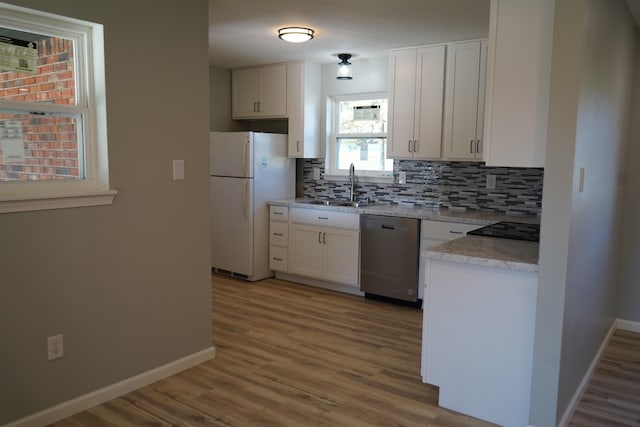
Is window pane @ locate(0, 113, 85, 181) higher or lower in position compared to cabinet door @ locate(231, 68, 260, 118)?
lower

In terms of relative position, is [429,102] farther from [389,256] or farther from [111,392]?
[111,392]

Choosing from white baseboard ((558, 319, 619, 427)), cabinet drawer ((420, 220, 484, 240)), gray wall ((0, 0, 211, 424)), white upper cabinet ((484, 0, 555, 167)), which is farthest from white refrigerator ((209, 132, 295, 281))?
white baseboard ((558, 319, 619, 427))

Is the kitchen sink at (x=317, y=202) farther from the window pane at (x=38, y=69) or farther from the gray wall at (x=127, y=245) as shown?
the window pane at (x=38, y=69)

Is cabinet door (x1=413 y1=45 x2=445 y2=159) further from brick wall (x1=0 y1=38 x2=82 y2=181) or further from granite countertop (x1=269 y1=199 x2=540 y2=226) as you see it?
brick wall (x1=0 y1=38 x2=82 y2=181)

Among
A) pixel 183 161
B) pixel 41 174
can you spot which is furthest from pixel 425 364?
pixel 41 174

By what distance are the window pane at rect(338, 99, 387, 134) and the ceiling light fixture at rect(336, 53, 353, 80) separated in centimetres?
42

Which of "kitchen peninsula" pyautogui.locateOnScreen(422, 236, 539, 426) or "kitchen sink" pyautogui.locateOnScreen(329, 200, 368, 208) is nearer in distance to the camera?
"kitchen peninsula" pyautogui.locateOnScreen(422, 236, 539, 426)

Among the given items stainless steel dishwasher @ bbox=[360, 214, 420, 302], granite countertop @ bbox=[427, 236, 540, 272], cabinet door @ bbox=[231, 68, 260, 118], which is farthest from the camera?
cabinet door @ bbox=[231, 68, 260, 118]

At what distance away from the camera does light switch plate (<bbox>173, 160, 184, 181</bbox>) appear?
117 inches

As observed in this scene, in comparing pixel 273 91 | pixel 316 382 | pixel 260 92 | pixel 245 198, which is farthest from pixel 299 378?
pixel 260 92

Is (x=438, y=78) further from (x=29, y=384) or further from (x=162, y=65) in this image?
(x=29, y=384)

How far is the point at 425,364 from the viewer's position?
273 cm

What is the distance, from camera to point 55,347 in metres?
2.48

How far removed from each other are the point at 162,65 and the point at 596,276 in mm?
2828
